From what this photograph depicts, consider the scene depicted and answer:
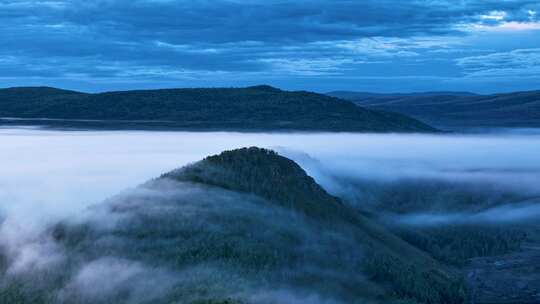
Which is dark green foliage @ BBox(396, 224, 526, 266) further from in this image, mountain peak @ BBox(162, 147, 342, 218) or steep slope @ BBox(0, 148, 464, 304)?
mountain peak @ BBox(162, 147, 342, 218)

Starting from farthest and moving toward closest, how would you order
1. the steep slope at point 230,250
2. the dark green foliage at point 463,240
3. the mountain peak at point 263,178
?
the dark green foliage at point 463,240, the mountain peak at point 263,178, the steep slope at point 230,250

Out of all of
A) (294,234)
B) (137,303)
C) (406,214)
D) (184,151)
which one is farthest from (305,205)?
(184,151)

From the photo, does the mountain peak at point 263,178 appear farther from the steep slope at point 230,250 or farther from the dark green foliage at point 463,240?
the dark green foliage at point 463,240

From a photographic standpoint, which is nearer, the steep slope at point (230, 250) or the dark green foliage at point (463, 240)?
the steep slope at point (230, 250)

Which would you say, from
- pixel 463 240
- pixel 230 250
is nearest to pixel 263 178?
pixel 230 250

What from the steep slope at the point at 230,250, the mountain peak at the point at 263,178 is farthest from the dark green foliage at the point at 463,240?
the mountain peak at the point at 263,178

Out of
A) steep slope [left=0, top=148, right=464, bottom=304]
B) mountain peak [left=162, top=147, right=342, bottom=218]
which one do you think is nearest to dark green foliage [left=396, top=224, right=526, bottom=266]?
steep slope [left=0, top=148, right=464, bottom=304]

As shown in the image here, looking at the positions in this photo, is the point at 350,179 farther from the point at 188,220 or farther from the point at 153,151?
the point at 188,220

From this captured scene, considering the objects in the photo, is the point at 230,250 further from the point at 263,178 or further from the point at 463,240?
the point at 463,240
